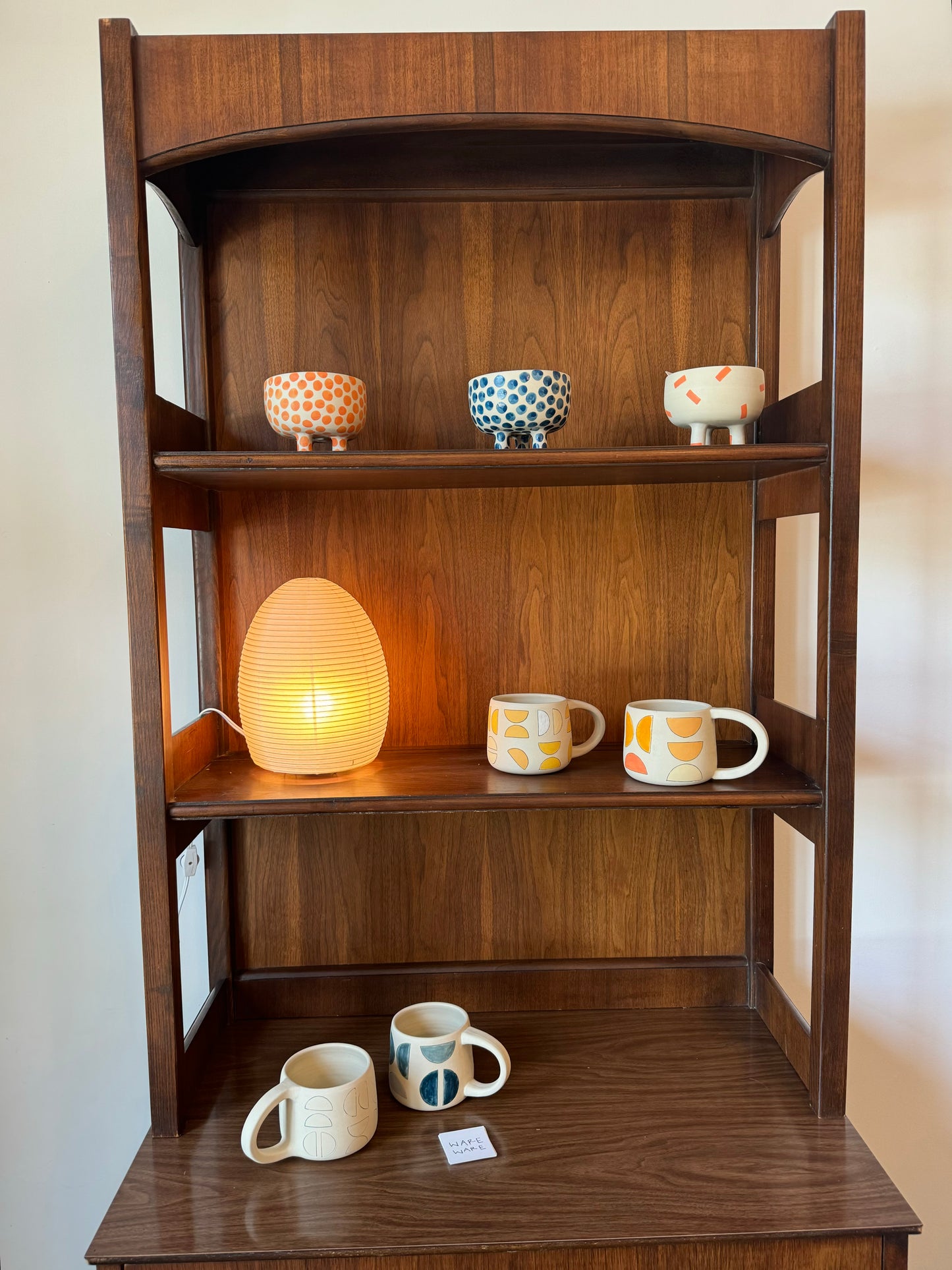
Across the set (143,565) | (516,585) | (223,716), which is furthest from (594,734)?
(143,565)

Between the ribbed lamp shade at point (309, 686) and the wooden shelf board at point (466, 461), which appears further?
the ribbed lamp shade at point (309, 686)

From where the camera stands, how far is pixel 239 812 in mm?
987

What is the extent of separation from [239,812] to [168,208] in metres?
0.77

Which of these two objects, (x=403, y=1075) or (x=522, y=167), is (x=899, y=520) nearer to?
(x=522, y=167)

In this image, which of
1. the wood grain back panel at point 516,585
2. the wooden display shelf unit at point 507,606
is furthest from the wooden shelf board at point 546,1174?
the wood grain back panel at point 516,585

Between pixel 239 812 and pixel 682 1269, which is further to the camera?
pixel 239 812

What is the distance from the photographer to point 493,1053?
1.05 meters

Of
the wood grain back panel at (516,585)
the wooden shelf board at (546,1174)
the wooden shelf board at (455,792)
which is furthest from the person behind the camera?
the wood grain back panel at (516,585)

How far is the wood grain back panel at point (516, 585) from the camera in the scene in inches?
49.3

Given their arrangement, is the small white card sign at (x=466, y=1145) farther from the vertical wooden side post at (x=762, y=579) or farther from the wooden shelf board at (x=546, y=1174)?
the vertical wooden side post at (x=762, y=579)

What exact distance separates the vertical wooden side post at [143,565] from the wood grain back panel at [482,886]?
290mm

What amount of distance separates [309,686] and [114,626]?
0.45 m

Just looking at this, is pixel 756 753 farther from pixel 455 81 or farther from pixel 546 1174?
pixel 455 81

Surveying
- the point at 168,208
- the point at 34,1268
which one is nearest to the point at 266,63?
the point at 168,208
